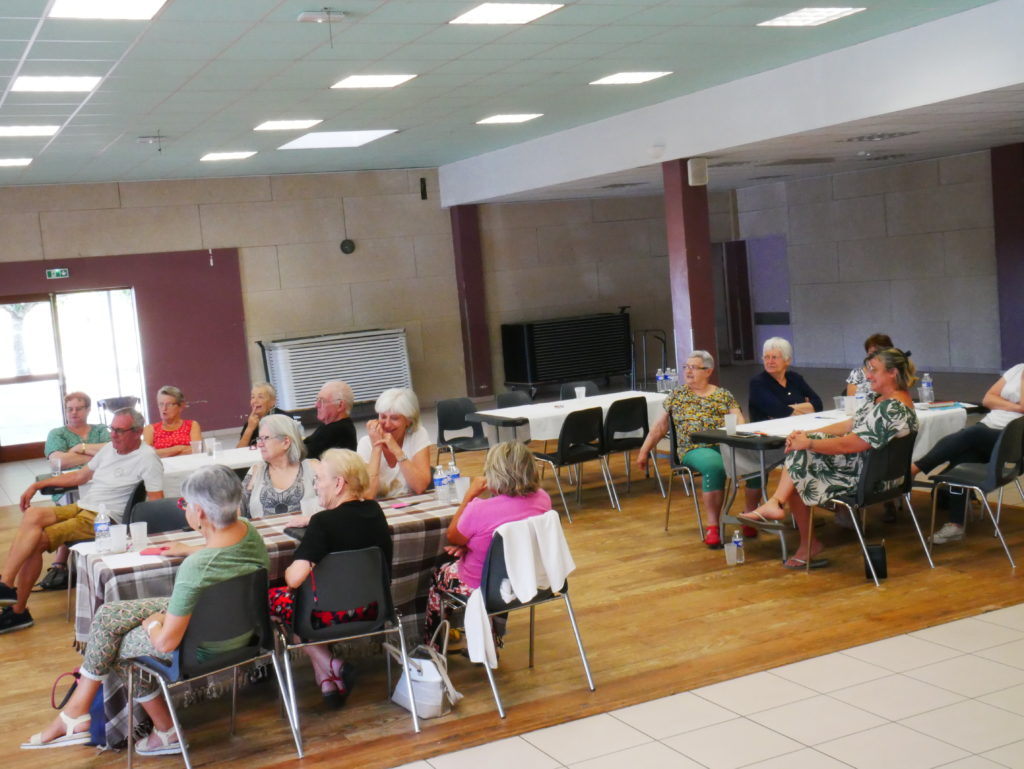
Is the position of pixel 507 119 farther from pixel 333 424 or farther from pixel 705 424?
pixel 333 424

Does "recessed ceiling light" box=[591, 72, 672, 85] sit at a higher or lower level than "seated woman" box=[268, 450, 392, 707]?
higher

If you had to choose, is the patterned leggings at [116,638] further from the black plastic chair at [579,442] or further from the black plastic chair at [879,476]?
the black plastic chair at [579,442]

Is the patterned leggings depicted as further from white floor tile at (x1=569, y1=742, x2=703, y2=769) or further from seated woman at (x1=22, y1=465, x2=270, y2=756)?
white floor tile at (x1=569, y1=742, x2=703, y2=769)

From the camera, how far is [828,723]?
3875 mm

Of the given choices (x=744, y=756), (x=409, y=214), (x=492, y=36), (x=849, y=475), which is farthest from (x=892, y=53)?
(x=409, y=214)

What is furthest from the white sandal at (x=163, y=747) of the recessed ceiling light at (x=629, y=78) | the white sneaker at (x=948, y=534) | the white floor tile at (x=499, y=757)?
the recessed ceiling light at (x=629, y=78)

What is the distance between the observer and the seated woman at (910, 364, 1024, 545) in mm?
6320

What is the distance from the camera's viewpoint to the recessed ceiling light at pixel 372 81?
8398mm

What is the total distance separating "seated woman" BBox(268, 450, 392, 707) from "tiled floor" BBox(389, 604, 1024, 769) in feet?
2.39

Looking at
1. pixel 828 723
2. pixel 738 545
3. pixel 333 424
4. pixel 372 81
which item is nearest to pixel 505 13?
pixel 372 81

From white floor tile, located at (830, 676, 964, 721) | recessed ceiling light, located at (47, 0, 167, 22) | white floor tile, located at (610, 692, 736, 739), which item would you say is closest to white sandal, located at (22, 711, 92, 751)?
white floor tile, located at (610, 692, 736, 739)

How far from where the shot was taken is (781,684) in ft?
14.1

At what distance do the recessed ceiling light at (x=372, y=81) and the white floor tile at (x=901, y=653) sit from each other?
18.9 feet

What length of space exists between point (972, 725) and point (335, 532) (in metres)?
2.39
